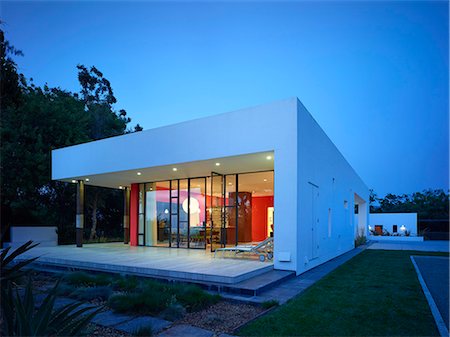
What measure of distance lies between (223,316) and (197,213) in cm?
993

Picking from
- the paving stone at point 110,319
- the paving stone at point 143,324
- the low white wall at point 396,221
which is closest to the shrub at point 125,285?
the paving stone at point 110,319

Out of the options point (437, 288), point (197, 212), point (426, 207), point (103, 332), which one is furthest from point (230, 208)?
point (426, 207)

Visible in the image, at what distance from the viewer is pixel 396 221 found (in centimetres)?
3634

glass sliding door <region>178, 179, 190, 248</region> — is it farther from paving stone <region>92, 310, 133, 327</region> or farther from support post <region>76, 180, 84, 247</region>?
paving stone <region>92, 310, 133, 327</region>

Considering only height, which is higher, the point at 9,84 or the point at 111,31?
the point at 111,31

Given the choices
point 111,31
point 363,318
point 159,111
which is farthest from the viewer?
point 159,111

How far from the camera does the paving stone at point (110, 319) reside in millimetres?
5064

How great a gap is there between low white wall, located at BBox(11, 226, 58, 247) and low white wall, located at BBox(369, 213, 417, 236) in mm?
32015

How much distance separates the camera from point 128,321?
517cm

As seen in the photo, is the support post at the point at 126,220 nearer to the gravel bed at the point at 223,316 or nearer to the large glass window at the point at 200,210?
the large glass window at the point at 200,210

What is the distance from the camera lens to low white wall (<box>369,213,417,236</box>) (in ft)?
116

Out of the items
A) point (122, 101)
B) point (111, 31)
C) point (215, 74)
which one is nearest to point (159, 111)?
point (122, 101)

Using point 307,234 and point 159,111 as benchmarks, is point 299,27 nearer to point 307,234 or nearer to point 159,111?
point 307,234

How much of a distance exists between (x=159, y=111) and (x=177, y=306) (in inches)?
2052
